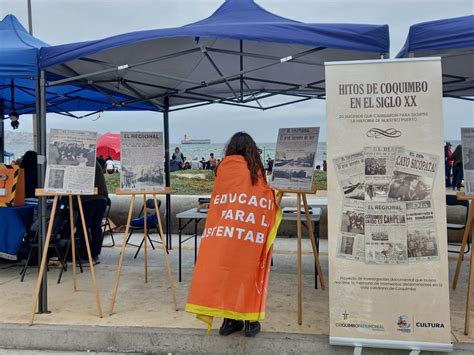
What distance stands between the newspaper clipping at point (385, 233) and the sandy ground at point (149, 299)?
0.81 meters

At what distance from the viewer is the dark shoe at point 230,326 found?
3420 mm

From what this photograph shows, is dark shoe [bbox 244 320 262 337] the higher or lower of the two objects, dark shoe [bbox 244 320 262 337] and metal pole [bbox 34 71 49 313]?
the lower

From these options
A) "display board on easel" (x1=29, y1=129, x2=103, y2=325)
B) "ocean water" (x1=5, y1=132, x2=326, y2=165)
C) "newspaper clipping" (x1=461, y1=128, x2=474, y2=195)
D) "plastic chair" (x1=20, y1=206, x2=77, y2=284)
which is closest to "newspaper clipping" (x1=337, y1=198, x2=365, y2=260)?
"ocean water" (x1=5, y1=132, x2=326, y2=165)

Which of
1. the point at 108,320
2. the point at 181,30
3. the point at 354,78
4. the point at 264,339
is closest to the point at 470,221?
the point at 354,78

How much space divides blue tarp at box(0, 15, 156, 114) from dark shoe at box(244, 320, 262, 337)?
2798 mm

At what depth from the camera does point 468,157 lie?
3922 mm

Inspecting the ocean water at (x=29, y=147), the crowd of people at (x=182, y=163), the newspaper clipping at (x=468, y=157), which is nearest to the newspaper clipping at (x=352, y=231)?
the ocean water at (x=29, y=147)

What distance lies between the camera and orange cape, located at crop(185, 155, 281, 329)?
3.24 m

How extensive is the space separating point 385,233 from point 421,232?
0.23 m

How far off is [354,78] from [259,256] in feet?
4.67

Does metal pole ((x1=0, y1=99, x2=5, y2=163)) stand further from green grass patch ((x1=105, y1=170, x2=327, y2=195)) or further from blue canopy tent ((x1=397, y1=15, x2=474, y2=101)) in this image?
blue canopy tent ((x1=397, y1=15, x2=474, y2=101))

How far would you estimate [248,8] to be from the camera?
15.2ft

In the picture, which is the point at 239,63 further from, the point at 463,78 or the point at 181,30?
the point at 463,78

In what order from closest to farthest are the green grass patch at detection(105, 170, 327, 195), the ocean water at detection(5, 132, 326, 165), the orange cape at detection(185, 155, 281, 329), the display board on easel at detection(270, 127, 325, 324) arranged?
1. the orange cape at detection(185, 155, 281, 329)
2. the display board on easel at detection(270, 127, 325, 324)
3. the ocean water at detection(5, 132, 326, 165)
4. the green grass patch at detection(105, 170, 327, 195)
